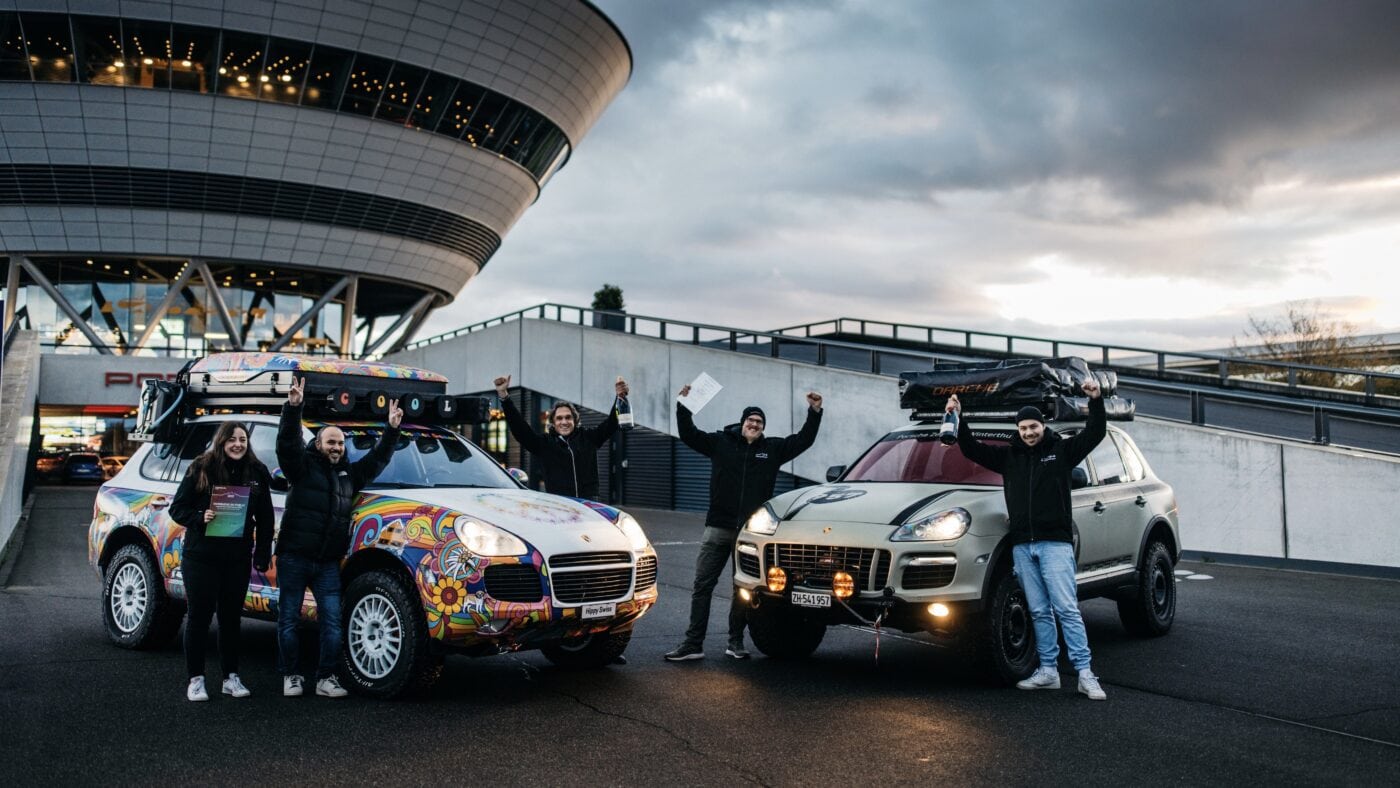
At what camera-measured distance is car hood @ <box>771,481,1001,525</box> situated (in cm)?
735

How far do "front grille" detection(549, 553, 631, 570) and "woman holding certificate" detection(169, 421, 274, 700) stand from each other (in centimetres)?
187

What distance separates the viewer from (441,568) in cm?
639

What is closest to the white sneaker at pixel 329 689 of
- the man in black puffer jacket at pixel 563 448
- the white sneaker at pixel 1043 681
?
the man in black puffer jacket at pixel 563 448

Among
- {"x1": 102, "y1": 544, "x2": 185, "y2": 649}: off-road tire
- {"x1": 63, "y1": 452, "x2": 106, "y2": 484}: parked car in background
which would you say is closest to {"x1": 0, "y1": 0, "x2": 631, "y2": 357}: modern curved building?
{"x1": 63, "y1": 452, "x2": 106, "y2": 484}: parked car in background

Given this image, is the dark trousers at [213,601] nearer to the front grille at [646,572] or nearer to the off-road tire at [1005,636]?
the front grille at [646,572]

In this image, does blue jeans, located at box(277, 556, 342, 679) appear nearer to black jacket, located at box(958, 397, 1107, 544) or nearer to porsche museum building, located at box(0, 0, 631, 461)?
black jacket, located at box(958, 397, 1107, 544)

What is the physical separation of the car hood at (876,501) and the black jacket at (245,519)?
355cm

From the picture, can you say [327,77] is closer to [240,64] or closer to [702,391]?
[240,64]

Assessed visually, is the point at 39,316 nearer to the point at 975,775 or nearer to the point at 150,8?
the point at 150,8

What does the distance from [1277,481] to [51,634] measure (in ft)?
49.0

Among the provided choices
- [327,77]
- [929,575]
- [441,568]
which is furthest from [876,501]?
[327,77]

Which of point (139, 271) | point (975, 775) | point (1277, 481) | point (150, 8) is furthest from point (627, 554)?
point (139, 271)

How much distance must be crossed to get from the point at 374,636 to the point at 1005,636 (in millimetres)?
4185

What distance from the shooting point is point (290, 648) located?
265 inches
